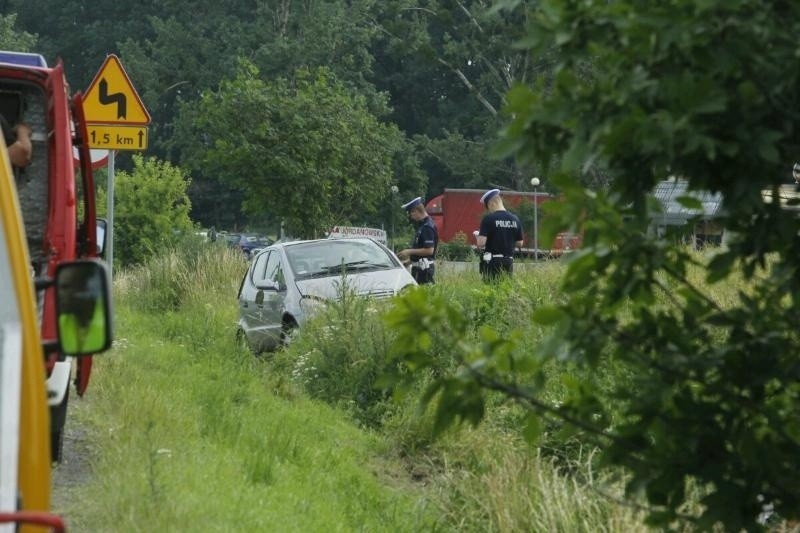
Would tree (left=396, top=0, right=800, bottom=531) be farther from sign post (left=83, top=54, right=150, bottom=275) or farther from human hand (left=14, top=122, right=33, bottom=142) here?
sign post (left=83, top=54, right=150, bottom=275)

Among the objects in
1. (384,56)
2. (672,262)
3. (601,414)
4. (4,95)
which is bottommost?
(601,414)

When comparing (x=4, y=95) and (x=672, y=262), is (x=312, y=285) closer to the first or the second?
(x=4, y=95)

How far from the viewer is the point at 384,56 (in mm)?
82375

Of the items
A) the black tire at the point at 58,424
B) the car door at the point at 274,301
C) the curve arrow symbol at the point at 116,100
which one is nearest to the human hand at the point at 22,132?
the black tire at the point at 58,424

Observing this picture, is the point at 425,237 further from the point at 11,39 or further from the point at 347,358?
the point at 11,39

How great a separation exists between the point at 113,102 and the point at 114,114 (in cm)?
13

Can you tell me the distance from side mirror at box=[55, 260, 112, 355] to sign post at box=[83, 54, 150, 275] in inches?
437

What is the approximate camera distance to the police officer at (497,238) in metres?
17.0

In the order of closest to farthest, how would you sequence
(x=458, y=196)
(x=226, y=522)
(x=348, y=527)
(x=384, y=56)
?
(x=226, y=522) < (x=348, y=527) < (x=458, y=196) < (x=384, y=56)

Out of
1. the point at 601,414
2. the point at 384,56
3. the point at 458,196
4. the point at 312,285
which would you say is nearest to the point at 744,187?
the point at 601,414

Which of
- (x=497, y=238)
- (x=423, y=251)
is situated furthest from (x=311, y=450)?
(x=423, y=251)

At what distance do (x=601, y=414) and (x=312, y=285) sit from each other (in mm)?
11942

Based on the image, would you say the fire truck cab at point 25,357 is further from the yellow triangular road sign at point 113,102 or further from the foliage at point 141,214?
the foliage at point 141,214

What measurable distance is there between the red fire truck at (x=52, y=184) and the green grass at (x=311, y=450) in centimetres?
54
